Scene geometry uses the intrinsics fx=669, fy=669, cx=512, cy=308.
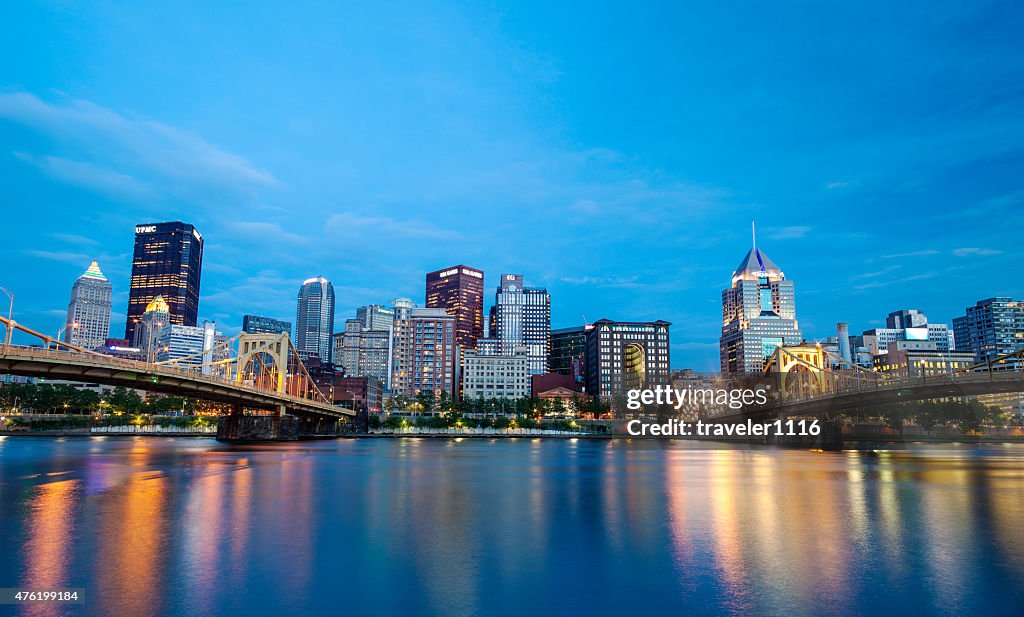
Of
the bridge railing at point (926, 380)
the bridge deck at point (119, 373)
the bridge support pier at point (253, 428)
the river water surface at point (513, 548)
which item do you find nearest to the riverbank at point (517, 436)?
the bridge railing at point (926, 380)

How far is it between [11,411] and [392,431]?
98498mm

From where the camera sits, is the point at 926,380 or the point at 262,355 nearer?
the point at 926,380

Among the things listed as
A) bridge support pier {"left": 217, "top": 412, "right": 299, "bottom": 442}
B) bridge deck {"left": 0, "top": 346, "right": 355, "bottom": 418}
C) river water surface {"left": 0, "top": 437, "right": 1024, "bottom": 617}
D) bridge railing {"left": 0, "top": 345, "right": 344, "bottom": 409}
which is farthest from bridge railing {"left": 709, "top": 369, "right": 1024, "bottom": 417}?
bridge support pier {"left": 217, "top": 412, "right": 299, "bottom": 442}

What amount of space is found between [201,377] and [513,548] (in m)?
74.4

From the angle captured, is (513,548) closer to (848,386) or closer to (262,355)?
(848,386)

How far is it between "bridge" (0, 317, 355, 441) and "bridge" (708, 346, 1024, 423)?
86230 mm

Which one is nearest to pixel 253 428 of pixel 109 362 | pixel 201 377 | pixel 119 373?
pixel 201 377

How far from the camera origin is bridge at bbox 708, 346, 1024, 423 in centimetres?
7012

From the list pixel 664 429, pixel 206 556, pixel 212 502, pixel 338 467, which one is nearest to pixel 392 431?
pixel 664 429

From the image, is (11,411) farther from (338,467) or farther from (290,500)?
(290,500)

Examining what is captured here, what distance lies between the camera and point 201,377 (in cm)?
8462

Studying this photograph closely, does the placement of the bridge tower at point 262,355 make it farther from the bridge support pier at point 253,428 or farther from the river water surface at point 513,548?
the river water surface at point 513,548

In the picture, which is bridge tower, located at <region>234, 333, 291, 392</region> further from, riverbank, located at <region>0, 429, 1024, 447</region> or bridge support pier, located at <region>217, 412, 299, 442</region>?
riverbank, located at <region>0, 429, 1024, 447</region>

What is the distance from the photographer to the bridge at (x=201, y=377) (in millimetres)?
59750
